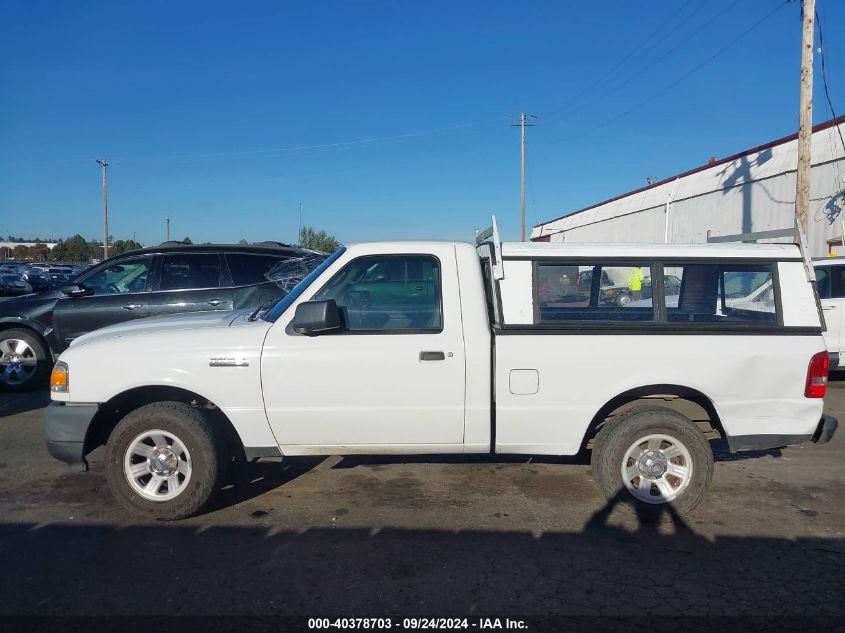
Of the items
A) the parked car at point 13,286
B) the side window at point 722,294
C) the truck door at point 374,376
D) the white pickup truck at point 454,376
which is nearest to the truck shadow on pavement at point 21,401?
the white pickup truck at point 454,376

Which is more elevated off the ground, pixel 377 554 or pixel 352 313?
pixel 352 313

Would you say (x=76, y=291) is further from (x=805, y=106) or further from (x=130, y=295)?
(x=805, y=106)

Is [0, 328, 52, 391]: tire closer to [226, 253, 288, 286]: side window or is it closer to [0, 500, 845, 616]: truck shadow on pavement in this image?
[226, 253, 288, 286]: side window

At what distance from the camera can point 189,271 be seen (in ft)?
27.9

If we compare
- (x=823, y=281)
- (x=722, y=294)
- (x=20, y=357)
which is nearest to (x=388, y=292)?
(x=722, y=294)

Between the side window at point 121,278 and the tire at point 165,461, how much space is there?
4.53 metres

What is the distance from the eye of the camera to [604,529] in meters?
4.39

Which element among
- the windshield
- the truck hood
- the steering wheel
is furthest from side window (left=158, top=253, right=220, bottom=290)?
the steering wheel

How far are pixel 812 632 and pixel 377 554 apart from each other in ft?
7.68

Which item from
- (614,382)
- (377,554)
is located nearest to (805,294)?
(614,382)

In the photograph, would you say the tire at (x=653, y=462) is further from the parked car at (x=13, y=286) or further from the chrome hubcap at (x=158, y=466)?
the parked car at (x=13, y=286)

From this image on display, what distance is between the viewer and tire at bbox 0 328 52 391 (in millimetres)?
8555

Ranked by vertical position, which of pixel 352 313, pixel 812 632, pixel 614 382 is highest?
pixel 352 313

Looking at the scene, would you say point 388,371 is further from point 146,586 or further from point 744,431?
point 744,431
